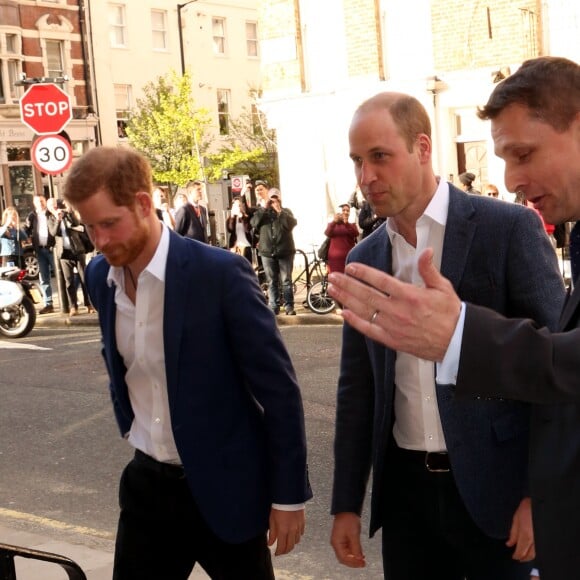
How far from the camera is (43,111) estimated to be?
18.7 m

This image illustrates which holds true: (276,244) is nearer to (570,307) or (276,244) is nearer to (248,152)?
(570,307)

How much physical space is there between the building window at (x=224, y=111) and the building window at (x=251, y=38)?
285cm

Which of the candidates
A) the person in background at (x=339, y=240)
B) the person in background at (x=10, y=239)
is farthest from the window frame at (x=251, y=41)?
the person in background at (x=339, y=240)

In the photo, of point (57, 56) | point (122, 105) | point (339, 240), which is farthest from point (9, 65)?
point (339, 240)

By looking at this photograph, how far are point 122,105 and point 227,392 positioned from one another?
45484 millimetres

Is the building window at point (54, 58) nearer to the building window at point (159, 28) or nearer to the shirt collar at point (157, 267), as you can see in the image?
the building window at point (159, 28)

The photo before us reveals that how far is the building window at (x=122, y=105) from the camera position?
1837 inches

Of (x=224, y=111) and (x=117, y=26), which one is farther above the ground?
(x=117, y=26)

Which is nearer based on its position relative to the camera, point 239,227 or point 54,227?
point 54,227

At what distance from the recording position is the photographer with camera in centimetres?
1644

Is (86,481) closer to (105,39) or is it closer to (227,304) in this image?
(227,304)

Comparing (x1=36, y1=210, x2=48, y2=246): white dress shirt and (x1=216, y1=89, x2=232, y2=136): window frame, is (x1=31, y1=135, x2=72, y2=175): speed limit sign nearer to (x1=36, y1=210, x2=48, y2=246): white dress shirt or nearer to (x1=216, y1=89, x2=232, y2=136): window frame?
(x1=36, y1=210, x2=48, y2=246): white dress shirt

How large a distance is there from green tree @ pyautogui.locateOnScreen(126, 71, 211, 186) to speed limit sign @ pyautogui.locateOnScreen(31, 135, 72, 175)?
904 inches

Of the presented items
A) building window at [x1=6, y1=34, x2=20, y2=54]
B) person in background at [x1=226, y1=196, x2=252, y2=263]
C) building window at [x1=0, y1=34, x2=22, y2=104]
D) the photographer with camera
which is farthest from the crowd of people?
building window at [x1=6, y1=34, x2=20, y2=54]
